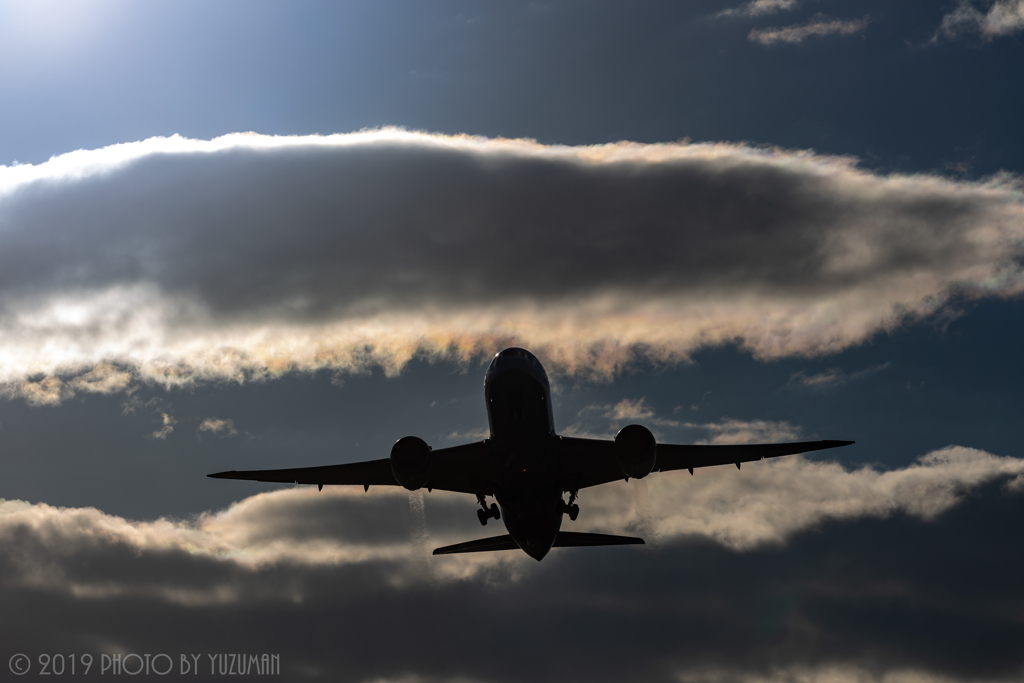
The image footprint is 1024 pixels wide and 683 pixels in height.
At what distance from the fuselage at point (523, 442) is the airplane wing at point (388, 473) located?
221 cm

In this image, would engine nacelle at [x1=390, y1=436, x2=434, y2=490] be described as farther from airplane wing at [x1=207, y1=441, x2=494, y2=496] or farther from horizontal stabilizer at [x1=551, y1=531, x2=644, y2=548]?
horizontal stabilizer at [x1=551, y1=531, x2=644, y2=548]

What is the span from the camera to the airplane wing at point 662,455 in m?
40.3

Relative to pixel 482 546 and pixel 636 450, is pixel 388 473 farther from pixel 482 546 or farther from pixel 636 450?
pixel 636 450

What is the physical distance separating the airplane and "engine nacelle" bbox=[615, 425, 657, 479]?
5 cm

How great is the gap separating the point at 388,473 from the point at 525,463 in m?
11.0

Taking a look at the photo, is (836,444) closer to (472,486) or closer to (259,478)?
(472,486)

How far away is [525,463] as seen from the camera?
Result: 3594 centimetres

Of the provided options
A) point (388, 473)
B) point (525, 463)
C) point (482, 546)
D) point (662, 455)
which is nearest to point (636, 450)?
point (525, 463)

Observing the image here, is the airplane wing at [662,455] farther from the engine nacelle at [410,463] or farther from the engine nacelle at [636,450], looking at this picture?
the engine nacelle at [410,463]

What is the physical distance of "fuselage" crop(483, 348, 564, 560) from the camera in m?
34.1

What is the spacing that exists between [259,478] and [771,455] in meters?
28.8

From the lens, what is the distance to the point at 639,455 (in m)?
35.2

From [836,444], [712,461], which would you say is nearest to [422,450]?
[712,461]

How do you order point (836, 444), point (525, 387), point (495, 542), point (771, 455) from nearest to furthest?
point (525, 387) → point (836, 444) → point (771, 455) → point (495, 542)
